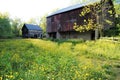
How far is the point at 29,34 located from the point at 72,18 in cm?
3310

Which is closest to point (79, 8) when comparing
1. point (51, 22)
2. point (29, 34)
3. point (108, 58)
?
point (51, 22)

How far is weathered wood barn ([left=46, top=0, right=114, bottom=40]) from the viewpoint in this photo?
32188 millimetres

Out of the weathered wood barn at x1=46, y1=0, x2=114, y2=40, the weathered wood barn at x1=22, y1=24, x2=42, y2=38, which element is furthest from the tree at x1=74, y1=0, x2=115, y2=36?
the weathered wood barn at x1=22, y1=24, x2=42, y2=38

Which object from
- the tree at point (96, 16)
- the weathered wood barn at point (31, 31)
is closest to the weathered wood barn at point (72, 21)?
the tree at point (96, 16)

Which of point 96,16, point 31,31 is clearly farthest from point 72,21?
point 31,31

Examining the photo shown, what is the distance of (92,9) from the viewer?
30953 mm

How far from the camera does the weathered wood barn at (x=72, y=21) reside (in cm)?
3219

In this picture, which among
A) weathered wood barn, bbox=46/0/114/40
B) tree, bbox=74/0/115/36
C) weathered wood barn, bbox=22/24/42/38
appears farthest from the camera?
weathered wood barn, bbox=22/24/42/38

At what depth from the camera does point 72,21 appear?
36688 millimetres

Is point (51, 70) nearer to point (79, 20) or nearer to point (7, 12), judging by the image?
point (79, 20)

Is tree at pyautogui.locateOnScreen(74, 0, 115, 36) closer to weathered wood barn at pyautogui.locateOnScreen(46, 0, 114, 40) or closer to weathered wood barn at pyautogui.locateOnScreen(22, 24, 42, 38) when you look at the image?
weathered wood barn at pyautogui.locateOnScreen(46, 0, 114, 40)

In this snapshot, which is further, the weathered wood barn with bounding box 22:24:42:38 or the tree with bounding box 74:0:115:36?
the weathered wood barn with bounding box 22:24:42:38

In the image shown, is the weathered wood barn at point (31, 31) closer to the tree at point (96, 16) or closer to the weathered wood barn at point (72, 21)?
the weathered wood barn at point (72, 21)

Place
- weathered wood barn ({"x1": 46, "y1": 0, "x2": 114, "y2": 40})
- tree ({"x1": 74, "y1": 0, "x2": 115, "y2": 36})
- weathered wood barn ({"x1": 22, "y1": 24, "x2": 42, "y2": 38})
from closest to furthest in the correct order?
tree ({"x1": 74, "y1": 0, "x2": 115, "y2": 36}) < weathered wood barn ({"x1": 46, "y1": 0, "x2": 114, "y2": 40}) < weathered wood barn ({"x1": 22, "y1": 24, "x2": 42, "y2": 38})
